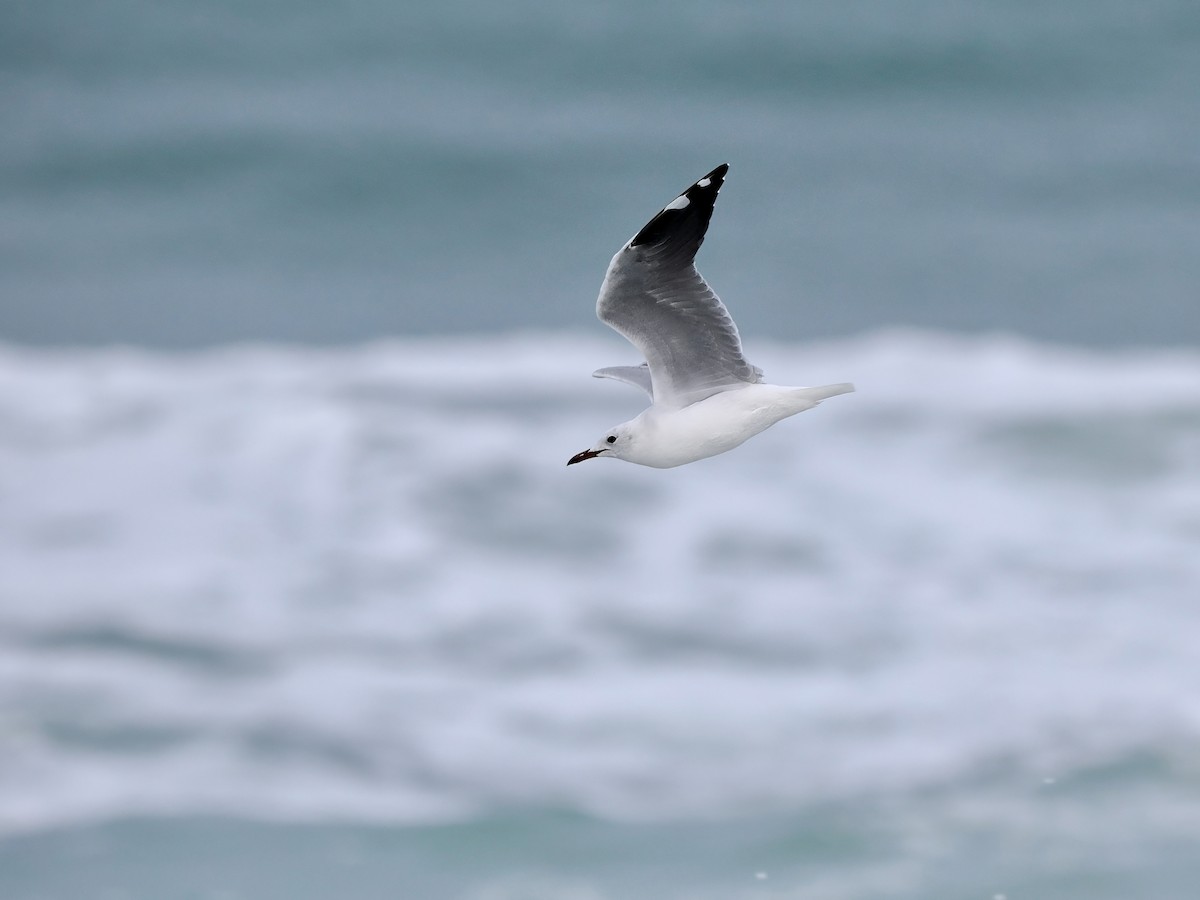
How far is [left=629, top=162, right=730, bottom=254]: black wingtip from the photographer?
Answer: 212 inches

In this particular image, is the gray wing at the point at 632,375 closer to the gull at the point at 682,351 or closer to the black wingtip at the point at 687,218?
the gull at the point at 682,351

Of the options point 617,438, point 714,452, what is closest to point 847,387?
point 714,452

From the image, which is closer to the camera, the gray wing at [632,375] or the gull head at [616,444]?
the gull head at [616,444]

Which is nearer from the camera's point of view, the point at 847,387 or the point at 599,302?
the point at 847,387

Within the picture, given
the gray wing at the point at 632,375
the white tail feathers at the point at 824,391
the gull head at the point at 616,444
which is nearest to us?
the white tail feathers at the point at 824,391

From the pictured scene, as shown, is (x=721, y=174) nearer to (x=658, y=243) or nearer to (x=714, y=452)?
(x=658, y=243)

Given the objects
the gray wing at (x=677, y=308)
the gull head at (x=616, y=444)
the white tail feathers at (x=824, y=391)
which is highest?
the gray wing at (x=677, y=308)

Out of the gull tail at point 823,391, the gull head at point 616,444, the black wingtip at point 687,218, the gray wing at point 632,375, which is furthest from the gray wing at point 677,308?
the gray wing at point 632,375

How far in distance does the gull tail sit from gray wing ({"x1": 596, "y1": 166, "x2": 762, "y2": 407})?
14.6 inches

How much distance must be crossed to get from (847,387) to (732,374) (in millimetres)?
769

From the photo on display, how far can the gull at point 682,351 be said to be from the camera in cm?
551

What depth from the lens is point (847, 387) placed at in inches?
205

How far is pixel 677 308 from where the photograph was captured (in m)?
5.73

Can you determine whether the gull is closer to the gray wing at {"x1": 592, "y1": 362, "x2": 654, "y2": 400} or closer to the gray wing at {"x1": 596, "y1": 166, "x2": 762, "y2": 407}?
the gray wing at {"x1": 596, "y1": 166, "x2": 762, "y2": 407}
